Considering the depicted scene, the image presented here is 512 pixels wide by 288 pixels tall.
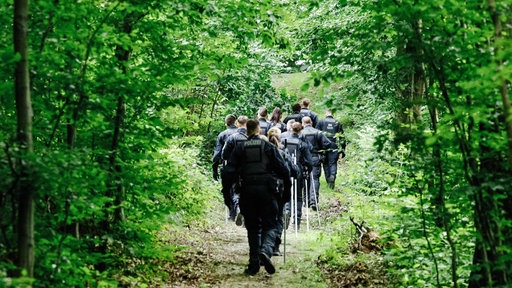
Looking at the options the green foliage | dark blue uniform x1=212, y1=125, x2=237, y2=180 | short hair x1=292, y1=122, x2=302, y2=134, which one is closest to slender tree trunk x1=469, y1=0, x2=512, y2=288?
the green foliage

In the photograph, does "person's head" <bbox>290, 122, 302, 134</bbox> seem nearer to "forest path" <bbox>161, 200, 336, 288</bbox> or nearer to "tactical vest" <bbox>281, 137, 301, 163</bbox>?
"tactical vest" <bbox>281, 137, 301, 163</bbox>

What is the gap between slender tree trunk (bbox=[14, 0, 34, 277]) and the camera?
382cm

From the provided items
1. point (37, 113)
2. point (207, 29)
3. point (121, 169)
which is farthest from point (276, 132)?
point (37, 113)

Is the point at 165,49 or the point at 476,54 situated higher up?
the point at 165,49

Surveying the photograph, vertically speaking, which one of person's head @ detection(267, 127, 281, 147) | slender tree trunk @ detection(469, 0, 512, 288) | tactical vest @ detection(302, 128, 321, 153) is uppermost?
tactical vest @ detection(302, 128, 321, 153)

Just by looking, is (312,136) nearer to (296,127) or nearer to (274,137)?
(296,127)

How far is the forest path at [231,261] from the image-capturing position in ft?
25.9

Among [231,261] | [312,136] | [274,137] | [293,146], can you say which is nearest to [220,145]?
[293,146]

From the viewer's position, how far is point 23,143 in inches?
153

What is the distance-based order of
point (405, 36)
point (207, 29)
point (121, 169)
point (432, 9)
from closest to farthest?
point (432, 9), point (405, 36), point (121, 169), point (207, 29)

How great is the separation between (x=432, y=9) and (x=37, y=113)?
12.4 feet

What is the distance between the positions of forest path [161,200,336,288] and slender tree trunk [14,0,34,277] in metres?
3.91

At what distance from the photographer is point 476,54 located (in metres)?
4.59

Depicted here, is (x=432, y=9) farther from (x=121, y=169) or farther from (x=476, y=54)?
(x=121, y=169)
